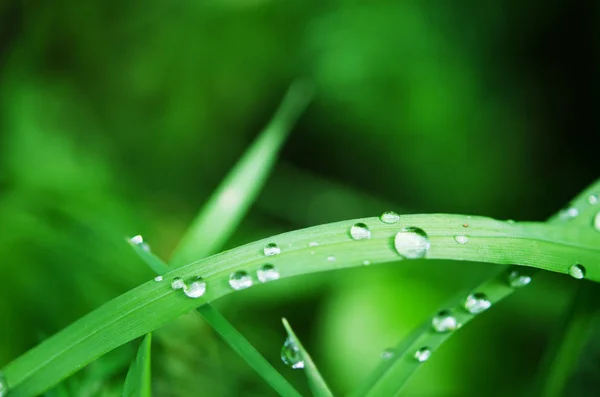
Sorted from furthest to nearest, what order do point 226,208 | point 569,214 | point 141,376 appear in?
point 226,208 < point 569,214 < point 141,376

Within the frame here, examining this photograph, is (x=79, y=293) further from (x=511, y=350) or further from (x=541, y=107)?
(x=541, y=107)

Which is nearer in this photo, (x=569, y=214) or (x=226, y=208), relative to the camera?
(x=569, y=214)

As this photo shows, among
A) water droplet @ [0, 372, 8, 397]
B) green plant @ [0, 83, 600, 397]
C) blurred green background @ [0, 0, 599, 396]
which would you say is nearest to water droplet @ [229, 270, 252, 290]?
green plant @ [0, 83, 600, 397]

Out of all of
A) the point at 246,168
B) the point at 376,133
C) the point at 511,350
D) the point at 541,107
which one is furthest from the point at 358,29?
the point at 511,350

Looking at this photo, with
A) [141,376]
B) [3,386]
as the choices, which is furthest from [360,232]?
[3,386]

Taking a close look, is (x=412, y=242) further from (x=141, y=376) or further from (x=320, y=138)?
(x=320, y=138)

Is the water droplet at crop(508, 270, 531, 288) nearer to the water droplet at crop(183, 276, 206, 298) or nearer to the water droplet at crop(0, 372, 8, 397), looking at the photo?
the water droplet at crop(183, 276, 206, 298)
